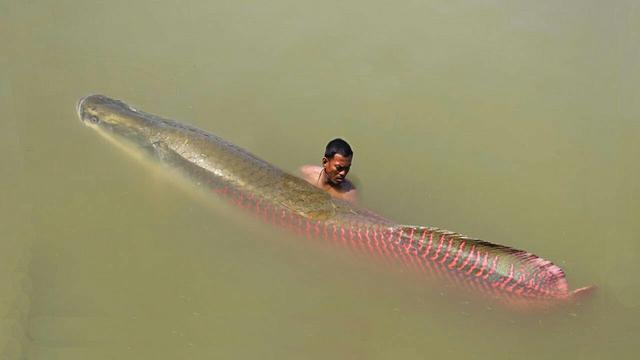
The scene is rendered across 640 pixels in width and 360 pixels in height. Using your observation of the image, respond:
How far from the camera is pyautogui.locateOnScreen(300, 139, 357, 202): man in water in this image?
109 inches

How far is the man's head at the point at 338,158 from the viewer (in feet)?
9.09

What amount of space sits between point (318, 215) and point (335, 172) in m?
0.21

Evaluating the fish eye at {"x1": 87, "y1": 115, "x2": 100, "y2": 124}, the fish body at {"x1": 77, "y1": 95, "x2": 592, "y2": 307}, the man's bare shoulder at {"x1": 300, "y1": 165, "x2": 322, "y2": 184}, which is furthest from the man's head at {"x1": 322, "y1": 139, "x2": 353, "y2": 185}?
the fish eye at {"x1": 87, "y1": 115, "x2": 100, "y2": 124}

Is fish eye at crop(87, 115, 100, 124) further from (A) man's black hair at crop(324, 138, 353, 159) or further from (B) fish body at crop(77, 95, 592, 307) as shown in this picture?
(A) man's black hair at crop(324, 138, 353, 159)

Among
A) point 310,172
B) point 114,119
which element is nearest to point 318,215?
point 310,172

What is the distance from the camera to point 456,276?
2.67m

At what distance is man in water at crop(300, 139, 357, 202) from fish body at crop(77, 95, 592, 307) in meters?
0.11

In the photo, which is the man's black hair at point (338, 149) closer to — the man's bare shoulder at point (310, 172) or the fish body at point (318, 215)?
the fish body at point (318, 215)

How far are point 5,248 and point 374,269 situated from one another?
1.69m

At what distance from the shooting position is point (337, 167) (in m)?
2.81

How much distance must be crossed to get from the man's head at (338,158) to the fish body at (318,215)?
12 cm

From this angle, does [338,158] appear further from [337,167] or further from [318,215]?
[318,215]

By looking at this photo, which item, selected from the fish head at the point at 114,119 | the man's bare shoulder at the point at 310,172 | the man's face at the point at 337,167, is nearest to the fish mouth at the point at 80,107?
the fish head at the point at 114,119

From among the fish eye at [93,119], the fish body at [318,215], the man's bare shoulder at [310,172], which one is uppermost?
the man's bare shoulder at [310,172]
